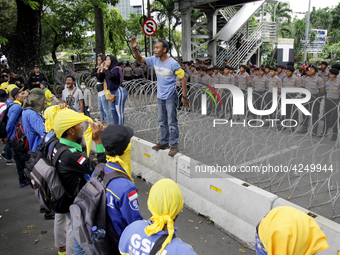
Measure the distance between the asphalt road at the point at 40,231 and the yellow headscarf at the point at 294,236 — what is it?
2.22 metres

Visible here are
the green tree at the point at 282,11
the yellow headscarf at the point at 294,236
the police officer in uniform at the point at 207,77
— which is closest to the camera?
the yellow headscarf at the point at 294,236

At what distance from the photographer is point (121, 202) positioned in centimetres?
216

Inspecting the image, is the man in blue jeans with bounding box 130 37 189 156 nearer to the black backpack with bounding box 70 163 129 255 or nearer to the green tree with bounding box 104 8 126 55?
the black backpack with bounding box 70 163 129 255

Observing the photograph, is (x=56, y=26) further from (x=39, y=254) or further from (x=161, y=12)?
(x=39, y=254)

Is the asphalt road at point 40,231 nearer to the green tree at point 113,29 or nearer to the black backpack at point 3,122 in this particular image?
the black backpack at point 3,122

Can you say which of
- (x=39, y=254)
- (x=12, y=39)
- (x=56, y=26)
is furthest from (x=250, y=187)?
(x=56, y=26)

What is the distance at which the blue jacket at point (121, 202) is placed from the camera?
215 cm

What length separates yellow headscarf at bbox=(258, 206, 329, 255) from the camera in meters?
1.48

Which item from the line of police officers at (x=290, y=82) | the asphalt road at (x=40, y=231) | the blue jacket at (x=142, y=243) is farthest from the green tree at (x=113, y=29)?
the blue jacket at (x=142, y=243)

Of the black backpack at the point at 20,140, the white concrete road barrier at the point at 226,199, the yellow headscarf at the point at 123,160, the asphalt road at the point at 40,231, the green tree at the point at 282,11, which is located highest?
the green tree at the point at 282,11

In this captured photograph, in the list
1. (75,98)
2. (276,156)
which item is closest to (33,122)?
(75,98)

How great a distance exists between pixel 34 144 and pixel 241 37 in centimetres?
1978

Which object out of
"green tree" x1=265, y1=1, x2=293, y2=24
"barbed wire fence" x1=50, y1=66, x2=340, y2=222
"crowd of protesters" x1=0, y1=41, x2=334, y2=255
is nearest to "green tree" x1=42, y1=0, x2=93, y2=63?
"crowd of protesters" x1=0, y1=41, x2=334, y2=255

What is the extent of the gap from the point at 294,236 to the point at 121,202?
1.24m
